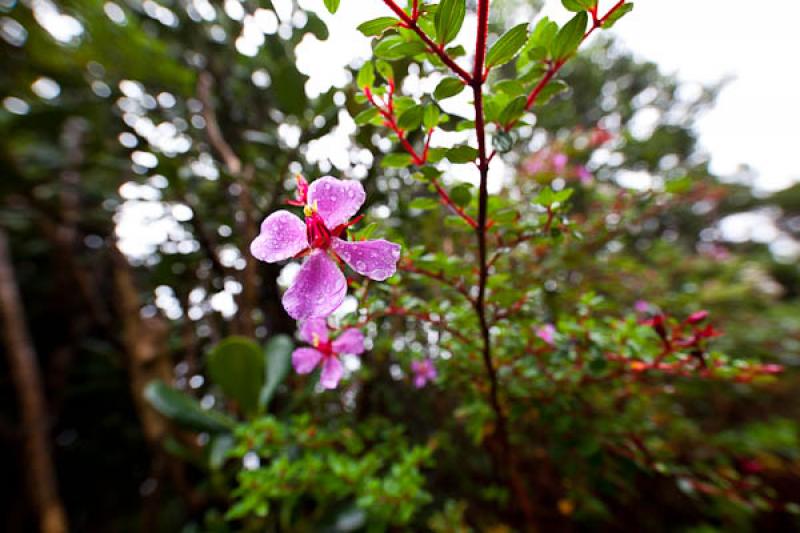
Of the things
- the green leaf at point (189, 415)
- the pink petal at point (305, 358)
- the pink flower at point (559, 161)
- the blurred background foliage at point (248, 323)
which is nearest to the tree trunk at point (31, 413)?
the blurred background foliage at point (248, 323)

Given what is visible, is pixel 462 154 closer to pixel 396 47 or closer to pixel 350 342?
pixel 396 47

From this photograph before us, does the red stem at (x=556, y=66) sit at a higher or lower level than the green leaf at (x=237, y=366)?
higher

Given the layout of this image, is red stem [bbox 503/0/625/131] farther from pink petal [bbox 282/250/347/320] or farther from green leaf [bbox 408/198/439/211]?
pink petal [bbox 282/250/347/320]

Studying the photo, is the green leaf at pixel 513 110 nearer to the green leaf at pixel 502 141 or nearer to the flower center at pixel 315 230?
the green leaf at pixel 502 141

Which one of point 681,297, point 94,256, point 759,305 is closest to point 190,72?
point 94,256

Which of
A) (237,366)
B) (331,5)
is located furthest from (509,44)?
(237,366)

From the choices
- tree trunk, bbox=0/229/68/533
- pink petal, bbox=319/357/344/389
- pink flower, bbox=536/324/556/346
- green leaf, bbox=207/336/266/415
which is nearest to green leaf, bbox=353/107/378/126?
pink petal, bbox=319/357/344/389
